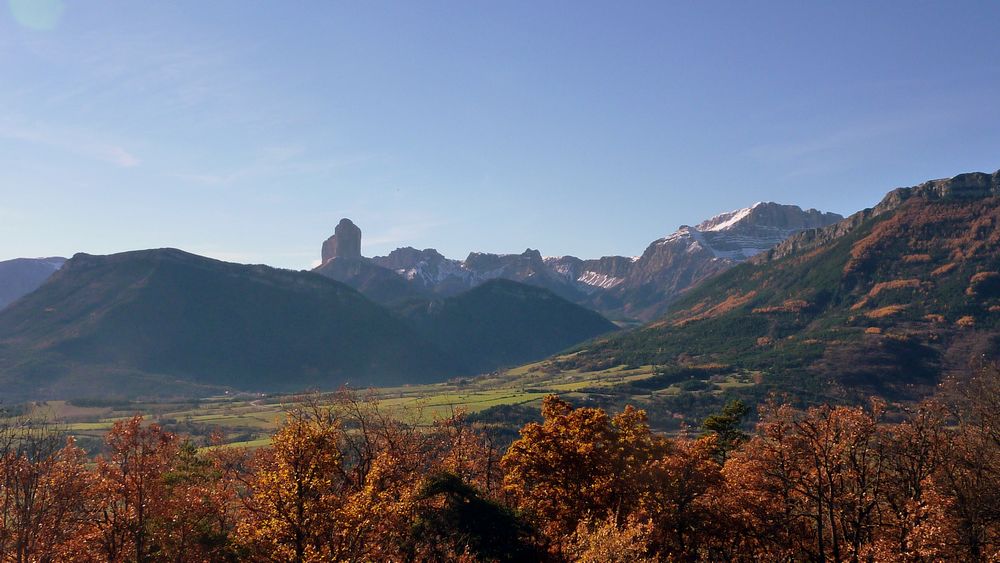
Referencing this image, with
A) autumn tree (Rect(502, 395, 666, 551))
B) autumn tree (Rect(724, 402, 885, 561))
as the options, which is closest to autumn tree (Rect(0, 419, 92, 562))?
autumn tree (Rect(502, 395, 666, 551))

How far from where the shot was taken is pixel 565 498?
176 feet

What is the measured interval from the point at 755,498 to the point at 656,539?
9567 millimetres

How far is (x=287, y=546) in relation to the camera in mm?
35531

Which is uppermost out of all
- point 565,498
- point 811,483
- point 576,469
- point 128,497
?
point 128,497

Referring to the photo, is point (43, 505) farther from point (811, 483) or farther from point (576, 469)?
point (811, 483)

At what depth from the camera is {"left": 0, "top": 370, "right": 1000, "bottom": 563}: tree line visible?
3719 cm

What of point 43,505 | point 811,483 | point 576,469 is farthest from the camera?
point 576,469

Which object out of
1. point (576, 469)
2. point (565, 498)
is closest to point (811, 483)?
point (576, 469)

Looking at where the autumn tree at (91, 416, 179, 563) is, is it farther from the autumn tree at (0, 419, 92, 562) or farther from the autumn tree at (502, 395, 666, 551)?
the autumn tree at (502, 395, 666, 551)

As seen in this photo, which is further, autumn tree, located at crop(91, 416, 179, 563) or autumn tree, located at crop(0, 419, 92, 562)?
autumn tree, located at crop(91, 416, 179, 563)

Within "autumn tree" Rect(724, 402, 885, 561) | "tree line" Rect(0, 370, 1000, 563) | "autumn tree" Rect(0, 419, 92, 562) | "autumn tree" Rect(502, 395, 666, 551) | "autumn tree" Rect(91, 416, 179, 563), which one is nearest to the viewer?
"autumn tree" Rect(0, 419, 92, 562)

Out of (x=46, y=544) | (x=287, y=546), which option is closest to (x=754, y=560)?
(x=287, y=546)

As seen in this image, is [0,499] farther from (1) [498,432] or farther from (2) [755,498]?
(1) [498,432]

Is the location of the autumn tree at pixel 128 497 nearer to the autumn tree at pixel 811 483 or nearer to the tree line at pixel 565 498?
the tree line at pixel 565 498
